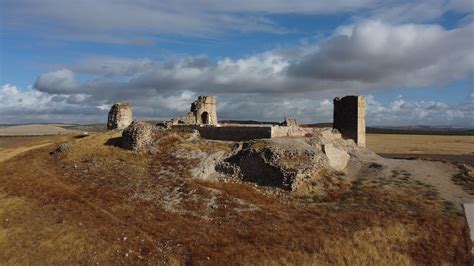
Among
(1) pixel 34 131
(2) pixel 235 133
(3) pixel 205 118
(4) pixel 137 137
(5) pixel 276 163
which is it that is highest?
(3) pixel 205 118

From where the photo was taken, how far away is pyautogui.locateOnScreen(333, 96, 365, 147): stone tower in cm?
3941

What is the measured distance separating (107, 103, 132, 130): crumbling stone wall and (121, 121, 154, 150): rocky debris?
27.9ft

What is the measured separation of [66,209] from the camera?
24594 mm

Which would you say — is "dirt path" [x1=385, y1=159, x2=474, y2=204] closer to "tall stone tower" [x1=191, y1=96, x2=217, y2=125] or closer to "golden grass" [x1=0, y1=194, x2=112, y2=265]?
"golden grass" [x1=0, y1=194, x2=112, y2=265]

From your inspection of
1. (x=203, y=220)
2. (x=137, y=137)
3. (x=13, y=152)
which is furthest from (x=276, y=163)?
(x=13, y=152)

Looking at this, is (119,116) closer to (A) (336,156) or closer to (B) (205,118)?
(B) (205,118)

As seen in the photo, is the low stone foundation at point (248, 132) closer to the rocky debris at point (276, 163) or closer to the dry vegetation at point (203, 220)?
the rocky debris at point (276, 163)

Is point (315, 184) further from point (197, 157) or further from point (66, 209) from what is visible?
point (66, 209)

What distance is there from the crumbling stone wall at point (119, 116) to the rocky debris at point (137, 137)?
850 centimetres

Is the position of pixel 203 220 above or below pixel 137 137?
below

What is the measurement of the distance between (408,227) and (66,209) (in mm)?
17021

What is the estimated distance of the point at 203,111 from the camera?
46.6m

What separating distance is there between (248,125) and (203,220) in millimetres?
14547

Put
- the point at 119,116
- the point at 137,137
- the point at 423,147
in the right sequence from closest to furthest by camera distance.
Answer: the point at 137,137
the point at 119,116
the point at 423,147
